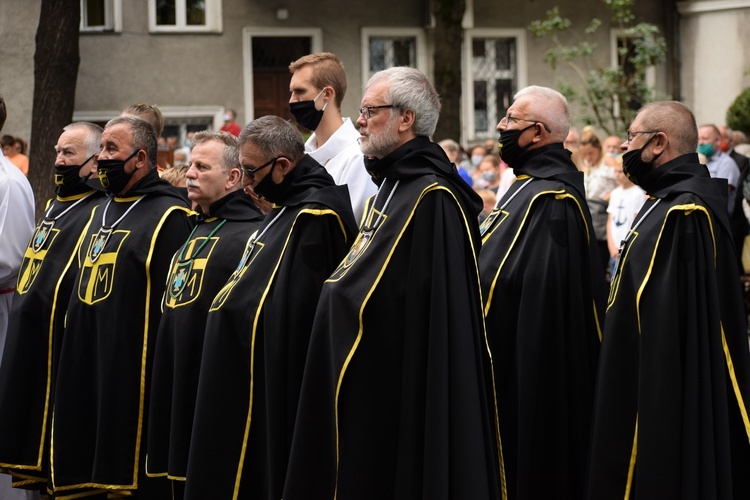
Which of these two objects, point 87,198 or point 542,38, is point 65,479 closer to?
point 87,198

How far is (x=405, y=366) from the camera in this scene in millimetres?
5215

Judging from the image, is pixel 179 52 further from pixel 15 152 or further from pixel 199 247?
pixel 199 247

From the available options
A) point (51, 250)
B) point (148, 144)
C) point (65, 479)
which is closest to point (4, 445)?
point (65, 479)

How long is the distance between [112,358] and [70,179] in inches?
52.4

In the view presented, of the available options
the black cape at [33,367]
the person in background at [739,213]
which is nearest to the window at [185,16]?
the person in background at [739,213]

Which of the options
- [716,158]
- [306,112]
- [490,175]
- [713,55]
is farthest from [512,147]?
[713,55]

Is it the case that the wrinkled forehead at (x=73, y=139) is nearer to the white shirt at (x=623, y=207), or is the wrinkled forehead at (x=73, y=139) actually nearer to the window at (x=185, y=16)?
the white shirt at (x=623, y=207)

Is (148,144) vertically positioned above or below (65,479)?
above

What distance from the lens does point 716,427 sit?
18.9 feet

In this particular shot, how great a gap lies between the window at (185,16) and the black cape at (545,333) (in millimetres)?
18991

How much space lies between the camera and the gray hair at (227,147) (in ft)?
22.0

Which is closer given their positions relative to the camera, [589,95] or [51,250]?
[51,250]

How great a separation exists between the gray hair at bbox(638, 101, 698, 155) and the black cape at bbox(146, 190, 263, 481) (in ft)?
6.99

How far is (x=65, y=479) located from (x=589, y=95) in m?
17.8
